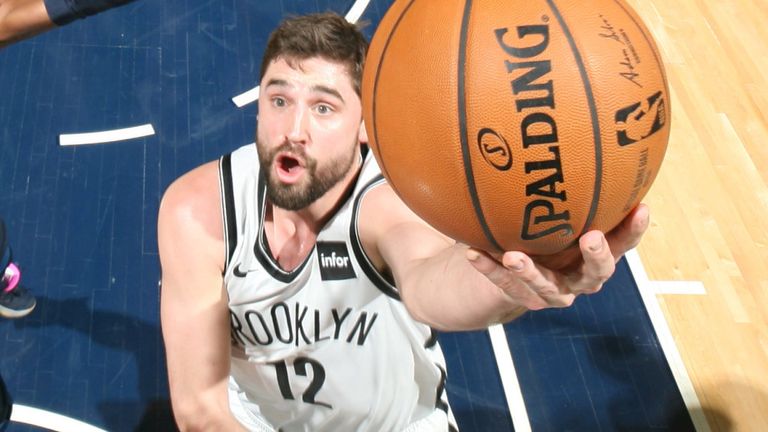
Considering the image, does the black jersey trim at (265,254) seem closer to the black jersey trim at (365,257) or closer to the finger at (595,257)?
the black jersey trim at (365,257)

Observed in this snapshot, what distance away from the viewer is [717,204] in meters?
4.92

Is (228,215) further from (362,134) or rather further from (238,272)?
(362,134)

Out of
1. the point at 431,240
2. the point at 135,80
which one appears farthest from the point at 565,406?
the point at 135,80

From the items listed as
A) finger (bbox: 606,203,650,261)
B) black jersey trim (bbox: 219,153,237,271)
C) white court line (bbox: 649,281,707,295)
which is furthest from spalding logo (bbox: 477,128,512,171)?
white court line (bbox: 649,281,707,295)

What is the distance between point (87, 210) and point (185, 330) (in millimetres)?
2101

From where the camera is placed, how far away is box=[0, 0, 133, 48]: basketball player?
3.04 meters

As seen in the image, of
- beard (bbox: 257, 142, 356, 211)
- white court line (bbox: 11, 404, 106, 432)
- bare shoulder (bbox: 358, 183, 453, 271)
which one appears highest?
beard (bbox: 257, 142, 356, 211)

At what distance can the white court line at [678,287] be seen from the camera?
4504 millimetres

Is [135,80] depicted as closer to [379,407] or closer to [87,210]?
[87,210]

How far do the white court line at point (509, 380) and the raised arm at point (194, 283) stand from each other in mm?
1697

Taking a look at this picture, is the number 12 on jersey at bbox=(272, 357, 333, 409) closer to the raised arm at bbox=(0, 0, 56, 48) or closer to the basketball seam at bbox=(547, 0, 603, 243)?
the basketball seam at bbox=(547, 0, 603, 243)

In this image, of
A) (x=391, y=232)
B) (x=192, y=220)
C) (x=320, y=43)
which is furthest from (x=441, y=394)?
(x=320, y=43)

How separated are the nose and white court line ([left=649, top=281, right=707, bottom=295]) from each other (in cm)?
267

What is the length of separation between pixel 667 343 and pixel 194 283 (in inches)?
104
